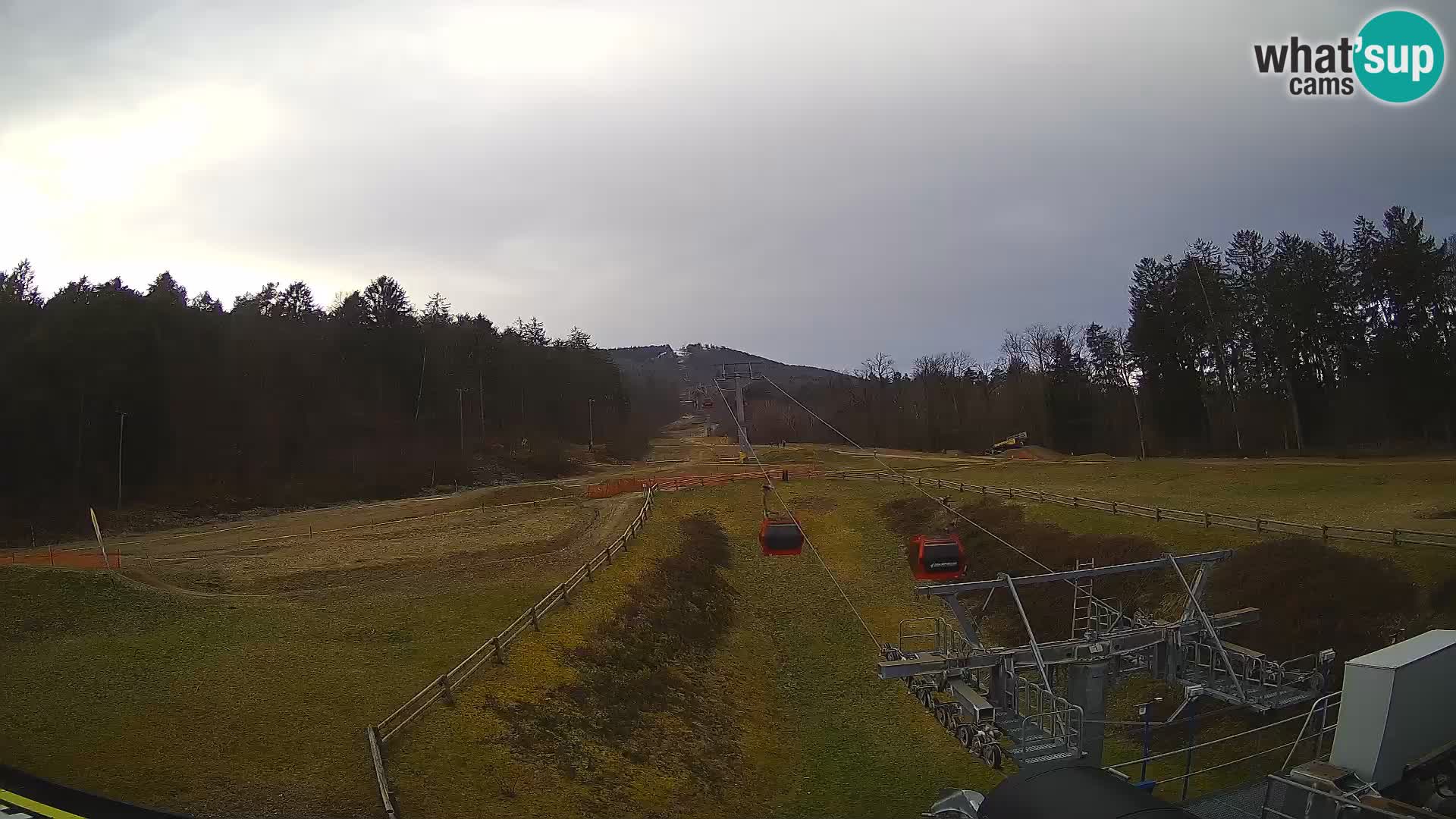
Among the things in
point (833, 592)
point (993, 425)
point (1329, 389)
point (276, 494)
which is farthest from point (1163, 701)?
point (993, 425)

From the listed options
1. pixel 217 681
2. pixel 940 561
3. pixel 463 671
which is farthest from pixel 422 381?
pixel 940 561

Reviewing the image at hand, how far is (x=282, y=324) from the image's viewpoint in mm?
87812

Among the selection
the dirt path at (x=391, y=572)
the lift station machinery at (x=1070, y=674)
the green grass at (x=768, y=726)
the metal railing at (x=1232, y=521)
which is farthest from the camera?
the dirt path at (x=391, y=572)

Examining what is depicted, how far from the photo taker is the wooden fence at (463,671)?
1773cm

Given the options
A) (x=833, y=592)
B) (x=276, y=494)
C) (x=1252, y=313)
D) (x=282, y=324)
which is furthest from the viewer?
(x=282, y=324)

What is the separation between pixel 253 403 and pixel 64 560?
4413 cm

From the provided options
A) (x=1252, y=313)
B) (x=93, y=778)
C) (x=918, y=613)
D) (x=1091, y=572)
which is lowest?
(x=918, y=613)

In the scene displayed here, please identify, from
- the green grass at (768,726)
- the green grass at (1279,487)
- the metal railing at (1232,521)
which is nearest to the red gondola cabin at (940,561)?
the green grass at (768,726)

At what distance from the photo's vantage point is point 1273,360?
7056 cm

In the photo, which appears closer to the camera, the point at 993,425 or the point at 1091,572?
the point at 1091,572

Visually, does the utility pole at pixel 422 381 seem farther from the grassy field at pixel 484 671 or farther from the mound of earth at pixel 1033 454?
the mound of earth at pixel 1033 454

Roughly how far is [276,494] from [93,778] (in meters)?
55.0

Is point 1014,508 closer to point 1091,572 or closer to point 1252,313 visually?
point 1091,572

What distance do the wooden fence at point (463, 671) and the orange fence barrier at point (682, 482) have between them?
21506 millimetres
